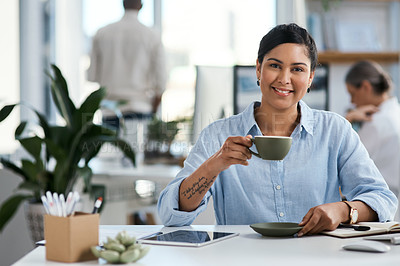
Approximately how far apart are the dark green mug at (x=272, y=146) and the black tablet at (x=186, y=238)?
20 centimetres

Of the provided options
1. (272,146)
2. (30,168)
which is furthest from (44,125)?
(272,146)

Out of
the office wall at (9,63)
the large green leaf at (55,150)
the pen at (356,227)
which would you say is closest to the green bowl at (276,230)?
the pen at (356,227)

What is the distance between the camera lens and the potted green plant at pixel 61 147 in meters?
2.76

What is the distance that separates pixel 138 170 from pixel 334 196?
1.55 m

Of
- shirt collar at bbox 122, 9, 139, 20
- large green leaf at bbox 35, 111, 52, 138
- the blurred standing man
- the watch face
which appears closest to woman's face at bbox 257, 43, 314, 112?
the watch face

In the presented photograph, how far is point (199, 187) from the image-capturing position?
1.42 meters

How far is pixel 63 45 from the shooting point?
4988mm

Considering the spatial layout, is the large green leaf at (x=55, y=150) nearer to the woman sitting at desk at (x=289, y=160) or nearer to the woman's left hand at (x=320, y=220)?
the woman sitting at desk at (x=289, y=160)

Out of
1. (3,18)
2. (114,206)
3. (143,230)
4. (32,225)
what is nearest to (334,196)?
(143,230)

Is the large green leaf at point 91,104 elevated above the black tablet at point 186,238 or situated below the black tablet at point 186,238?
above

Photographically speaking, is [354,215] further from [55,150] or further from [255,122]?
[55,150]

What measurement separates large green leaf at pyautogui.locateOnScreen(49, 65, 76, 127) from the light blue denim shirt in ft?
4.73

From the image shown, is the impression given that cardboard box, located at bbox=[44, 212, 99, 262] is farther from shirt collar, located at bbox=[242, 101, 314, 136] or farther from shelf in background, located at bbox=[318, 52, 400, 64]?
shelf in background, located at bbox=[318, 52, 400, 64]

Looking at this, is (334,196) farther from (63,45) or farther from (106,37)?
(63,45)
